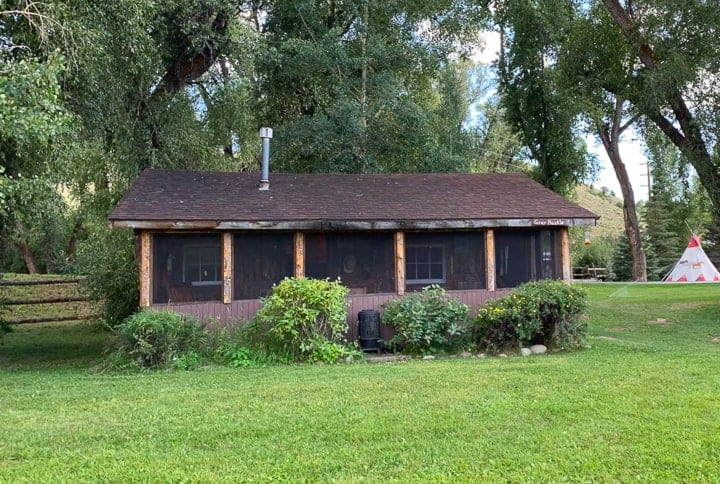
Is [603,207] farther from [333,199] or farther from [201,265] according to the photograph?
[201,265]

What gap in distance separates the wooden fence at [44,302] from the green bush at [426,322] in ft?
30.3

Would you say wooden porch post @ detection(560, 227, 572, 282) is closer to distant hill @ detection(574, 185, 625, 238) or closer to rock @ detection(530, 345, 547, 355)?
rock @ detection(530, 345, 547, 355)

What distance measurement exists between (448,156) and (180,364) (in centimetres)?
1145

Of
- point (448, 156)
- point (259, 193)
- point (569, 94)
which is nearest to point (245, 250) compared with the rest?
point (259, 193)

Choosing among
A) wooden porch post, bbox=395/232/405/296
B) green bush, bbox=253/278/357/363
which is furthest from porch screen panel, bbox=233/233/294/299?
wooden porch post, bbox=395/232/405/296

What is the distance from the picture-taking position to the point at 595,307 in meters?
16.0

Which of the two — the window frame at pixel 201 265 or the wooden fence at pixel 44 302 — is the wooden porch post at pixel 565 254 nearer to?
the window frame at pixel 201 265

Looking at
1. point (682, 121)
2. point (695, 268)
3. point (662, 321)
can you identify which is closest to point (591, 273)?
point (695, 268)

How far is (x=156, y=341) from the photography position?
7867mm

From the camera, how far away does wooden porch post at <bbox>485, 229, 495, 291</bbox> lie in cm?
1028

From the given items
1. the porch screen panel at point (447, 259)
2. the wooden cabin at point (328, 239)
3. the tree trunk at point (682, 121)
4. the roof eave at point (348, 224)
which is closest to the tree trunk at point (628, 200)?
the tree trunk at point (682, 121)

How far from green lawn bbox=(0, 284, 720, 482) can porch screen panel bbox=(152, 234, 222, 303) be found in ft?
6.32

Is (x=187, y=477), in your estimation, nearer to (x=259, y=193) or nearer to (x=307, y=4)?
(x=259, y=193)

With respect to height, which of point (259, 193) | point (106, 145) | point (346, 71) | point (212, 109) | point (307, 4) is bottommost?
point (259, 193)
